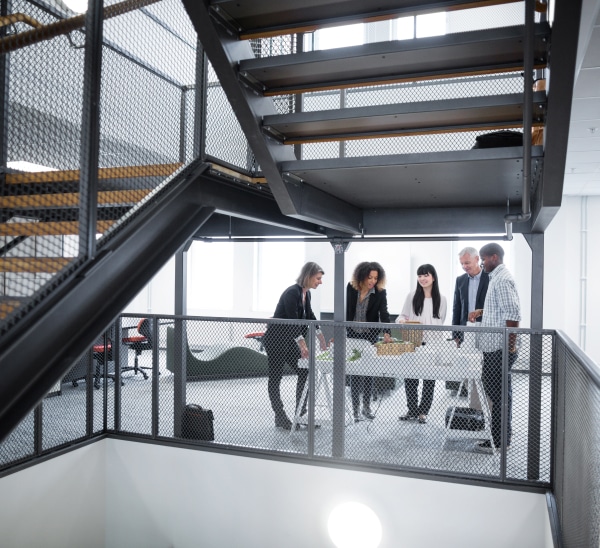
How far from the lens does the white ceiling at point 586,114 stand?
4043mm

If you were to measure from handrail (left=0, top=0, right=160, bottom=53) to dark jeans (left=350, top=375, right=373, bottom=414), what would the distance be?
292cm

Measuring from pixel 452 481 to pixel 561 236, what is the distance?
7023mm

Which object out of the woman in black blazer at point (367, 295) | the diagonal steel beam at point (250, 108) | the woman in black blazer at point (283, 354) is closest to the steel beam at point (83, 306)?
the diagonal steel beam at point (250, 108)

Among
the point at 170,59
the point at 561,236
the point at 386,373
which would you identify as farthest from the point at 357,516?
the point at 561,236

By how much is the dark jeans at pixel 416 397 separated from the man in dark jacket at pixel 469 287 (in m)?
1.03

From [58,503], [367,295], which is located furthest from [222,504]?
[367,295]

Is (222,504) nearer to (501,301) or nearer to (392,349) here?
(392,349)

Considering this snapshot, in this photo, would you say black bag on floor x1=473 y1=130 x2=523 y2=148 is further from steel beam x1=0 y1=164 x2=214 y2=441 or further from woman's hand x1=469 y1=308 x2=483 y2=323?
woman's hand x1=469 y1=308 x2=483 y2=323

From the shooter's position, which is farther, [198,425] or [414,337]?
[198,425]

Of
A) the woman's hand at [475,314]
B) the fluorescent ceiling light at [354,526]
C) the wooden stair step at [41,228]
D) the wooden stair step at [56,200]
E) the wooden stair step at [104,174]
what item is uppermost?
the wooden stair step at [104,174]

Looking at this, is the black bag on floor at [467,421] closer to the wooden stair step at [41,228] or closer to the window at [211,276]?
the wooden stair step at [41,228]

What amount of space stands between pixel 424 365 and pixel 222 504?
1.78 metres

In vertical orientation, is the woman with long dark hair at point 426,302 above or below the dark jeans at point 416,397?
above

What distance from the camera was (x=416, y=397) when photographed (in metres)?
4.50
